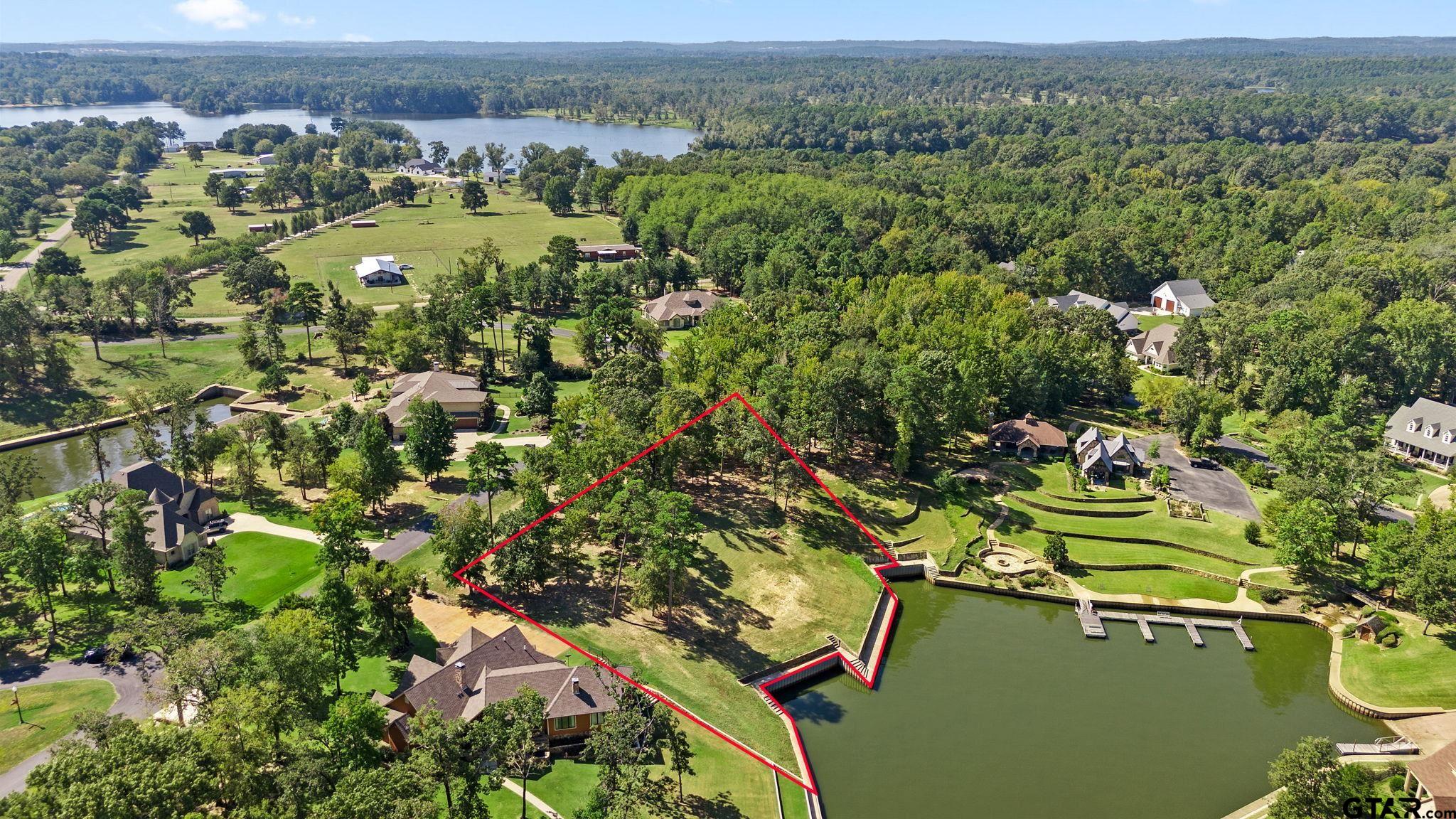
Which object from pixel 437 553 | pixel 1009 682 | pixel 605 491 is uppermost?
pixel 605 491

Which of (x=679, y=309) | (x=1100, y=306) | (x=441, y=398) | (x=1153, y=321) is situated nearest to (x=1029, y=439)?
(x=1100, y=306)

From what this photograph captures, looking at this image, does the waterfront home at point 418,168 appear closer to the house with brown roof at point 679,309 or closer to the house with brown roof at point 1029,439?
the house with brown roof at point 679,309

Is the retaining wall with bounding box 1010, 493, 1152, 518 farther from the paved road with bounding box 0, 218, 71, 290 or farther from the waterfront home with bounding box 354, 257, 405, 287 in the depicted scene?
the paved road with bounding box 0, 218, 71, 290

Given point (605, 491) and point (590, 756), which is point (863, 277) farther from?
point (590, 756)

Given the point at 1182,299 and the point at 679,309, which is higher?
the point at 1182,299

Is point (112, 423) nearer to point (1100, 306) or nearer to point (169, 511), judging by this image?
point (169, 511)

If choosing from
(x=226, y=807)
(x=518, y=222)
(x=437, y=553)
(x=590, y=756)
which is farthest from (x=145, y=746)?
(x=518, y=222)

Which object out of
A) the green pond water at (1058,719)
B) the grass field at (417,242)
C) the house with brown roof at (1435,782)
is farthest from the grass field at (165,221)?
the house with brown roof at (1435,782)
